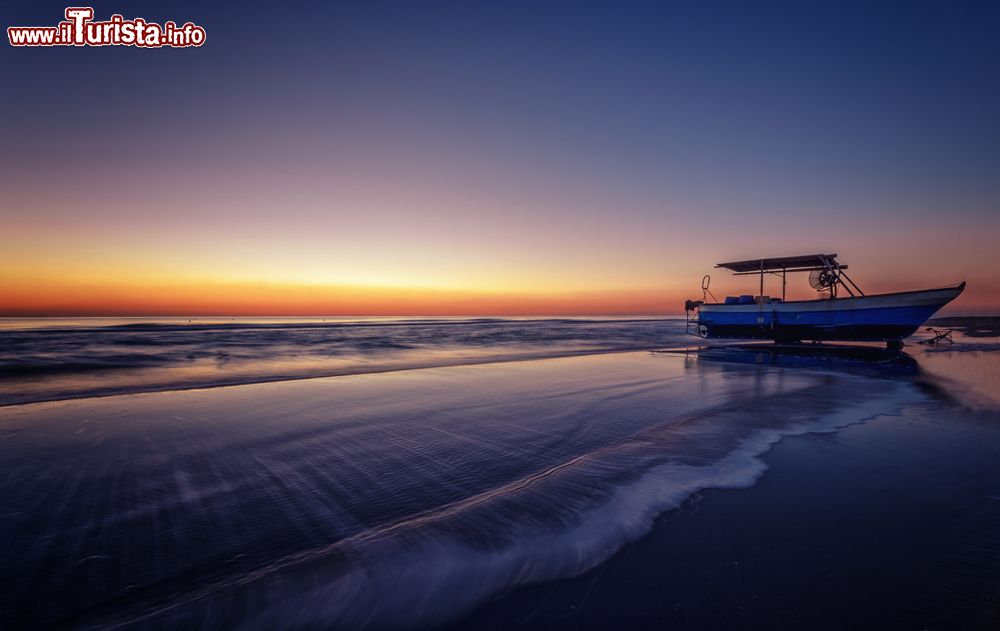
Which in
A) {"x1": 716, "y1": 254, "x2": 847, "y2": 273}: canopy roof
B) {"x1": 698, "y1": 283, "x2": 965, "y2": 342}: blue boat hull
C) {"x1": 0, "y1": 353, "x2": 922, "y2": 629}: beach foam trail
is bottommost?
{"x1": 0, "y1": 353, "x2": 922, "y2": 629}: beach foam trail

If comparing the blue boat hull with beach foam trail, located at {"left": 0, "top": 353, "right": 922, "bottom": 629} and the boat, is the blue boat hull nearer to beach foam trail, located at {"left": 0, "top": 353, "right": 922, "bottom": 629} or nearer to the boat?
the boat

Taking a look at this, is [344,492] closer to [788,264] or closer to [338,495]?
→ [338,495]

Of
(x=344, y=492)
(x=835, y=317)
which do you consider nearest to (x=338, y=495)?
(x=344, y=492)

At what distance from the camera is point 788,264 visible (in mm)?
26031

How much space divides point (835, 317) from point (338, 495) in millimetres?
28724

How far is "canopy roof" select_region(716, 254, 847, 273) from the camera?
79.2ft

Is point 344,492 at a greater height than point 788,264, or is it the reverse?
point 788,264

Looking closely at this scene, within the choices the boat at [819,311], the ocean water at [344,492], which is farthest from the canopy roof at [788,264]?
the ocean water at [344,492]

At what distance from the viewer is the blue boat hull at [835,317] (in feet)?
68.5

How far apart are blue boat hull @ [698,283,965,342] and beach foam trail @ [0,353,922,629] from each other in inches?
656

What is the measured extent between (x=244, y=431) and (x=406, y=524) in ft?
15.6

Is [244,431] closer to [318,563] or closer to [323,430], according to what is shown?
[323,430]

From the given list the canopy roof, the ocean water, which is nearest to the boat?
the canopy roof

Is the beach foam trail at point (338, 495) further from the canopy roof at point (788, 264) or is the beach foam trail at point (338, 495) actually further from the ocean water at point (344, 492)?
the canopy roof at point (788, 264)
